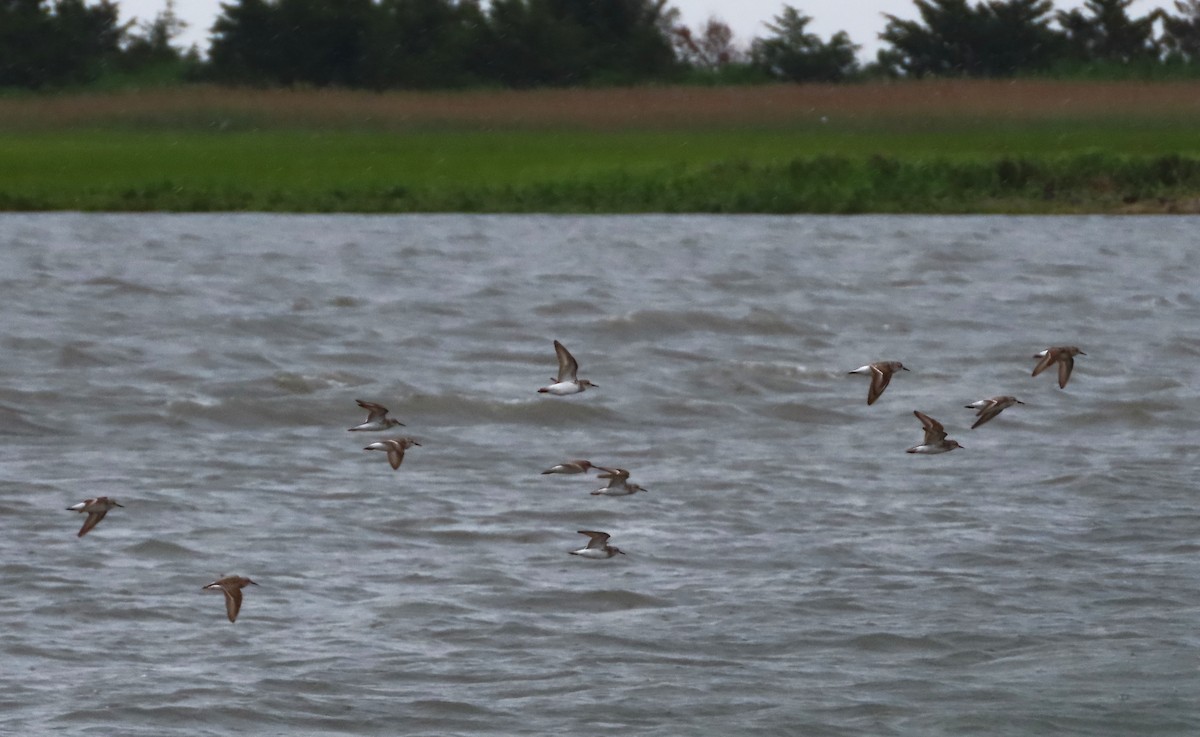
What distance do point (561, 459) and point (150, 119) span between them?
91.6 ft

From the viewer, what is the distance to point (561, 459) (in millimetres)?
11125

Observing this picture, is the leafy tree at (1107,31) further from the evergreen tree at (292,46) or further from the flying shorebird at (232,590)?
the flying shorebird at (232,590)

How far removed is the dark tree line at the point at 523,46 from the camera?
40094 millimetres

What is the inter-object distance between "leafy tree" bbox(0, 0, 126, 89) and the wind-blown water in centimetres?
2223

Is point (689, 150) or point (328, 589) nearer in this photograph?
point (328, 589)

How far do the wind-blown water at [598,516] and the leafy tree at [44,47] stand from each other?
22229mm

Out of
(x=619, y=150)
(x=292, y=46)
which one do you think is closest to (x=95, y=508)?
(x=619, y=150)

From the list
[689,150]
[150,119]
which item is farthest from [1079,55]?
[150,119]

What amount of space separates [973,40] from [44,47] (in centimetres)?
1777

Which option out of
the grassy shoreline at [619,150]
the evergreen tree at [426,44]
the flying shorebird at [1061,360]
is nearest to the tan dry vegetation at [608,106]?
the grassy shoreline at [619,150]

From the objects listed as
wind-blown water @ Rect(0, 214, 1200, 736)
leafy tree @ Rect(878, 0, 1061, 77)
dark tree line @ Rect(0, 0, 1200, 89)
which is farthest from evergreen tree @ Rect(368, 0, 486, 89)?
wind-blown water @ Rect(0, 214, 1200, 736)

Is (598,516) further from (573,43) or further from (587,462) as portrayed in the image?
(573,43)

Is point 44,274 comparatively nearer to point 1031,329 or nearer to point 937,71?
point 1031,329

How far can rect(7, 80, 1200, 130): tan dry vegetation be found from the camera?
36.5 m
